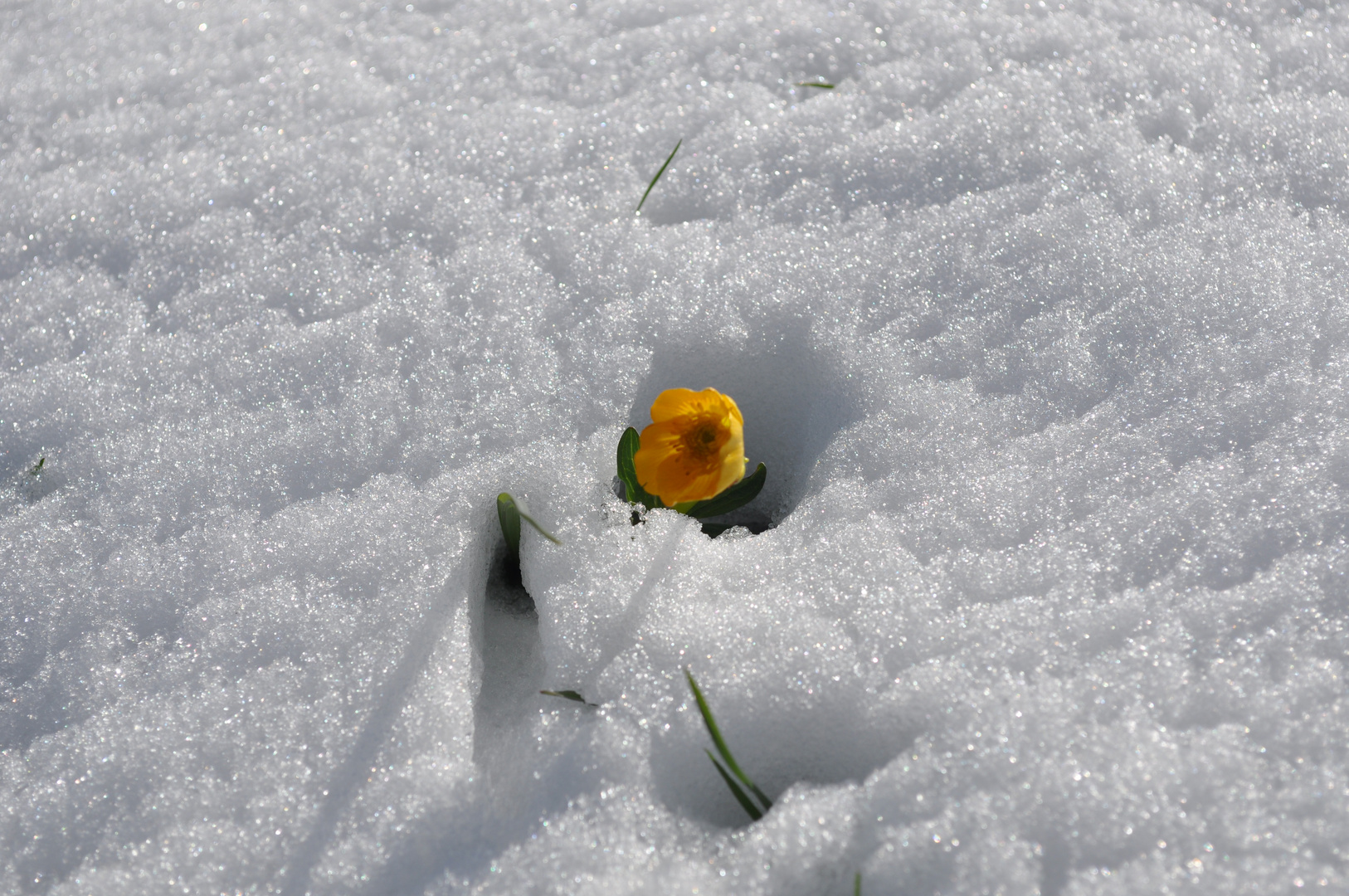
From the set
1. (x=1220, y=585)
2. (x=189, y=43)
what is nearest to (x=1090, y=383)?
(x=1220, y=585)

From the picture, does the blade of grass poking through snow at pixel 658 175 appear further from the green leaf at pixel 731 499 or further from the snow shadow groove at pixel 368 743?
the snow shadow groove at pixel 368 743

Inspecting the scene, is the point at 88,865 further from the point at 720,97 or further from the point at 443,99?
the point at 720,97

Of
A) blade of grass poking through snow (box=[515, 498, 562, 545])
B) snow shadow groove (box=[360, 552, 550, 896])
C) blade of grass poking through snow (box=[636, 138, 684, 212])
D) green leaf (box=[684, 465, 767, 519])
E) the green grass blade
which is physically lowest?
snow shadow groove (box=[360, 552, 550, 896])

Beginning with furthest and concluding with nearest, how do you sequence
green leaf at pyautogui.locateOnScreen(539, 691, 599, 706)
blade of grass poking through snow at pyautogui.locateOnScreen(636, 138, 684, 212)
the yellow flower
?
1. blade of grass poking through snow at pyautogui.locateOnScreen(636, 138, 684, 212)
2. the yellow flower
3. green leaf at pyautogui.locateOnScreen(539, 691, 599, 706)

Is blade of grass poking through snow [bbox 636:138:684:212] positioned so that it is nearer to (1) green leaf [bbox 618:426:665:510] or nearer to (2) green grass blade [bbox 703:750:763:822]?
(1) green leaf [bbox 618:426:665:510]

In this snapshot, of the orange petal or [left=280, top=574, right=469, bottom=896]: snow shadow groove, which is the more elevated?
the orange petal

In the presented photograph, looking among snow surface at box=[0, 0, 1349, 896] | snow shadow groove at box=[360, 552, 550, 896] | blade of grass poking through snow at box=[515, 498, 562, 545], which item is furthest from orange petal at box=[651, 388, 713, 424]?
snow shadow groove at box=[360, 552, 550, 896]

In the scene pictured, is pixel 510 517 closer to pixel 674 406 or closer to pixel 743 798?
Result: pixel 674 406
